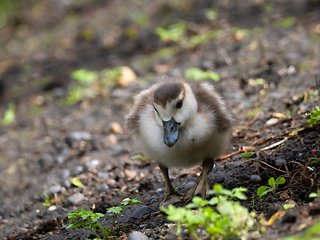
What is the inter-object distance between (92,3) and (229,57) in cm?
666

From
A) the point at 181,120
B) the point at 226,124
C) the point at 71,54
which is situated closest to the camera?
the point at 181,120

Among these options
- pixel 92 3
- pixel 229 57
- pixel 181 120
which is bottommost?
pixel 229 57

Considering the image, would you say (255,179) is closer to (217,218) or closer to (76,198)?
(217,218)

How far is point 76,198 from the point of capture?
4.36m

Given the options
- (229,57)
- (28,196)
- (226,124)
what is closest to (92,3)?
(229,57)

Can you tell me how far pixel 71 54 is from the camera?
9.44m

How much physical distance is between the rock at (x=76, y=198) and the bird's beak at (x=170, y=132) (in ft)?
6.16

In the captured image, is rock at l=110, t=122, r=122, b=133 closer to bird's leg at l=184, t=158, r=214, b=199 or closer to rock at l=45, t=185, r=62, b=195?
rock at l=45, t=185, r=62, b=195

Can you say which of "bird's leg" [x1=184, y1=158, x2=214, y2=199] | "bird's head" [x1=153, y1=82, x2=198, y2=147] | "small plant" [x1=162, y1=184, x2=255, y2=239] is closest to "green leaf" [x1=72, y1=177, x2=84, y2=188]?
"bird's leg" [x1=184, y1=158, x2=214, y2=199]

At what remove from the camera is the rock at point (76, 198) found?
4312 millimetres

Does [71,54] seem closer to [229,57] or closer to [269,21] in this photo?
[229,57]

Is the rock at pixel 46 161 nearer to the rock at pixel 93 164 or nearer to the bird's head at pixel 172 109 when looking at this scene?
the rock at pixel 93 164

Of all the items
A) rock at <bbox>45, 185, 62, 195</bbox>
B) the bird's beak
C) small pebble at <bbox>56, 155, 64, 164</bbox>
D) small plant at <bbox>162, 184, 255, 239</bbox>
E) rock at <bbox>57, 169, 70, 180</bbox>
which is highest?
the bird's beak

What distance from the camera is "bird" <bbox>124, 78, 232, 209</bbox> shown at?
3.15 m
